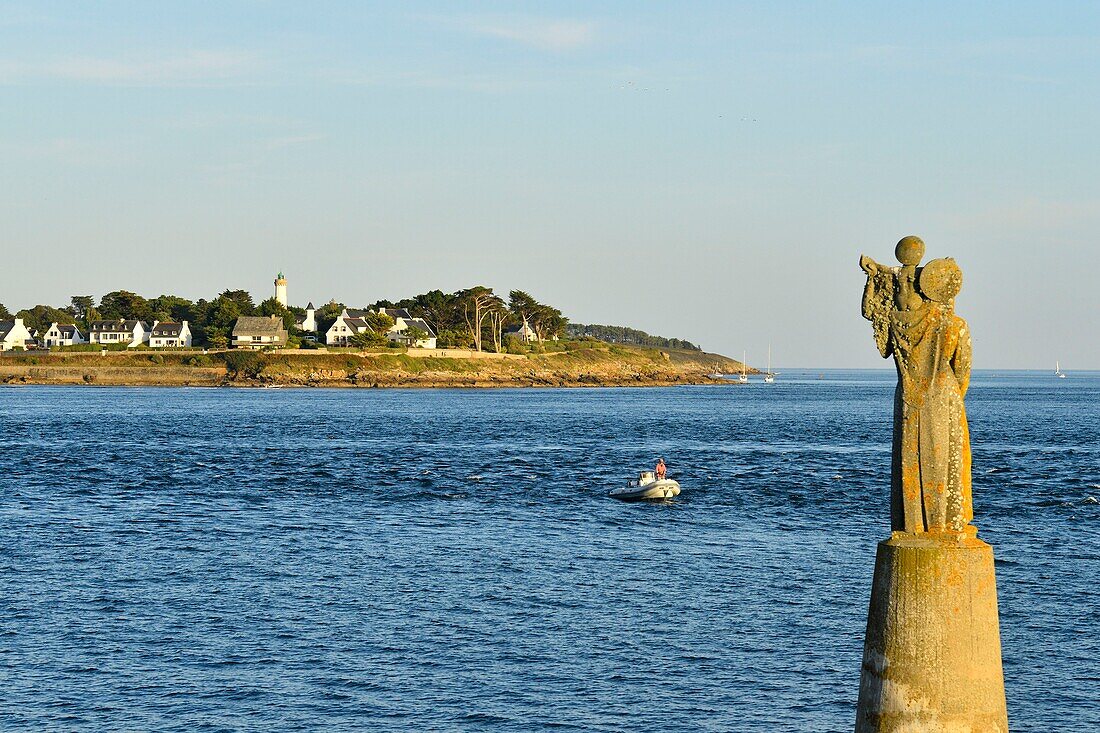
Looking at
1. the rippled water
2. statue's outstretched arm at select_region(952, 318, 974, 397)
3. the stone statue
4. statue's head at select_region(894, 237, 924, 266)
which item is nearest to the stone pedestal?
the stone statue

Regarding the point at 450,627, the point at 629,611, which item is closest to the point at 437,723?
the point at 450,627

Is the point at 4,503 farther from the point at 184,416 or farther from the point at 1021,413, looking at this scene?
the point at 1021,413

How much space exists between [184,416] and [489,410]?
36977 millimetres

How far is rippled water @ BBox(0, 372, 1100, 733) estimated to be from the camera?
23.5 meters

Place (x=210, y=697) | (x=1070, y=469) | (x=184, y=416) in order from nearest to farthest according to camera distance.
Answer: (x=210, y=697), (x=1070, y=469), (x=184, y=416)

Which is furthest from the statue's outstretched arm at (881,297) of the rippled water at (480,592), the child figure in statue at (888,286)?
the rippled water at (480,592)

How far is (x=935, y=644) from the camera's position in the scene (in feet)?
27.2

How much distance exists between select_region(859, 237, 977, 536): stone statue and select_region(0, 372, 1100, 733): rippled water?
14.5 m

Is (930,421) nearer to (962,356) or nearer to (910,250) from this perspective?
(962,356)

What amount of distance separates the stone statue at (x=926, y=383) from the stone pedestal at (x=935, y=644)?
0.83ft

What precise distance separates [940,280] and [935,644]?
2518mm

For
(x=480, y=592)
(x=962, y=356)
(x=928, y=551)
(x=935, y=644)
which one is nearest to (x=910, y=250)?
(x=962, y=356)

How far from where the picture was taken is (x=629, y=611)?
102 ft

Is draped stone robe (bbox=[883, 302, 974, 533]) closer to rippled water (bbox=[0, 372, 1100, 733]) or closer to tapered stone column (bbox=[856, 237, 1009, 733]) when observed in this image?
tapered stone column (bbox=[856, 237, 1009, 733])
